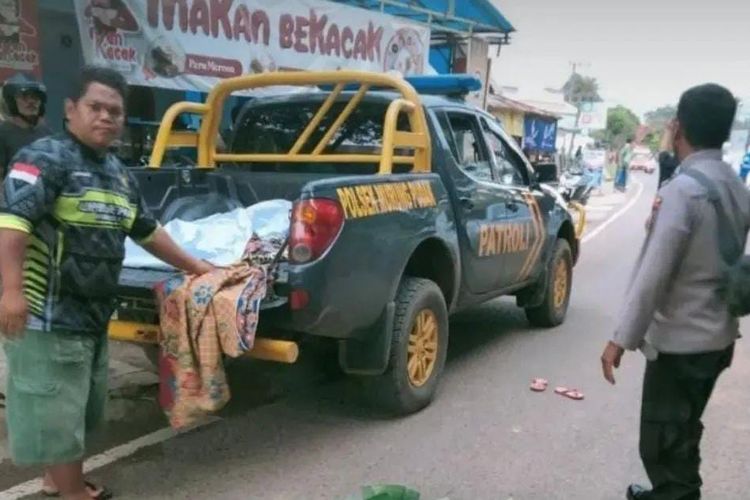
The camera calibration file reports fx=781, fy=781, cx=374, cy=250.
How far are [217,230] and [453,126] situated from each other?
6.21 ft

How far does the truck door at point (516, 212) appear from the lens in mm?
5738

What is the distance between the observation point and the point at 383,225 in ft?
13.4

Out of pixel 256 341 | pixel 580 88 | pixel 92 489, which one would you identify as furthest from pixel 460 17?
pixel 580 88

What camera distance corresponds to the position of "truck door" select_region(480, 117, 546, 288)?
18.8 feet

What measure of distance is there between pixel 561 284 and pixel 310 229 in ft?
12.9

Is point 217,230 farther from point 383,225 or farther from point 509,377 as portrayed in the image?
point 509,377

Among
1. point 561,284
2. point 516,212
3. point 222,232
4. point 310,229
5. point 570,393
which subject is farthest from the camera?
point 561,284

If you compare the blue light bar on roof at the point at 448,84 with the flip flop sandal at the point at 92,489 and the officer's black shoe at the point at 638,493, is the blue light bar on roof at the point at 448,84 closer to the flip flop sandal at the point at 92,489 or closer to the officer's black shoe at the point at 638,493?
the officer's black shoe at the point at 638,493

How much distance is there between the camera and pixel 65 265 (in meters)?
2.90

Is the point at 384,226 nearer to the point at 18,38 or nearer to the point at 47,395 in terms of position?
the point at 47,395

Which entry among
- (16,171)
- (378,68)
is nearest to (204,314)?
(16,171)

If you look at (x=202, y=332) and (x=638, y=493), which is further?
(x=202, y=332)

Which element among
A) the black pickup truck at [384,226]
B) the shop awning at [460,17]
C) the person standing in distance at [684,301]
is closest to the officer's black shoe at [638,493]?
the person standing in distance at [684,301]

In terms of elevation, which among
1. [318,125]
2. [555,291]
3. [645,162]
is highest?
[318,125]
